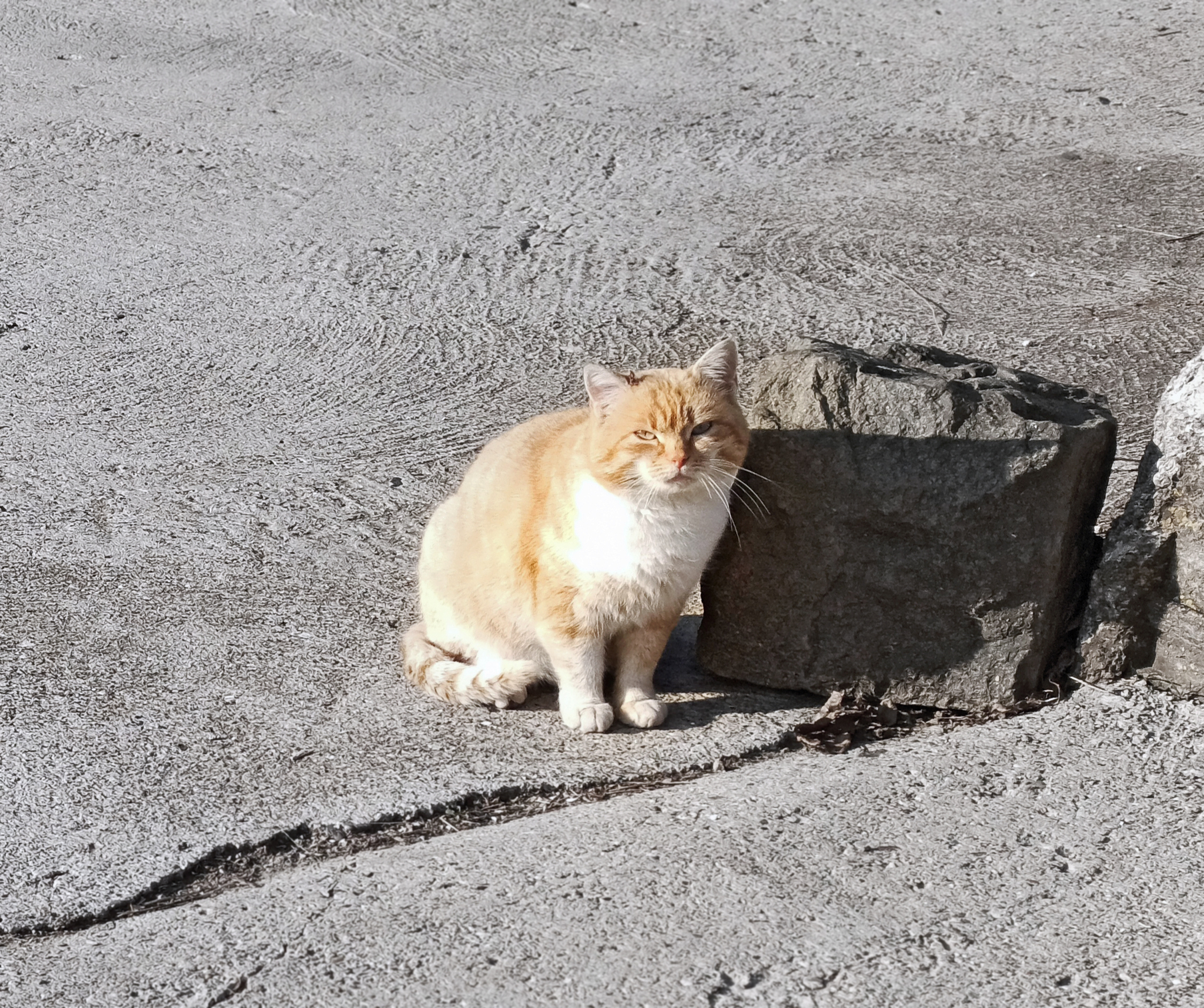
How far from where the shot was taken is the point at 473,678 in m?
3.72

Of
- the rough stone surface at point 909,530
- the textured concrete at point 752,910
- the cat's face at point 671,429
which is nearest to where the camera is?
the textured concrete at point 752,910

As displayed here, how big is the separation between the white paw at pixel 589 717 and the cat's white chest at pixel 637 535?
1.24 feet

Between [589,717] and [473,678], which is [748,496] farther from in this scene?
[473,678]

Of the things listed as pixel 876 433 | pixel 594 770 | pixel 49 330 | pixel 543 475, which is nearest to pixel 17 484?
pixel 49 330

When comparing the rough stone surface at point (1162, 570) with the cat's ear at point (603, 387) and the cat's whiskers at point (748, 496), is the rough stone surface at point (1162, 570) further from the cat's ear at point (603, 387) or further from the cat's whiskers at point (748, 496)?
the cat's ear at point (603, 387)

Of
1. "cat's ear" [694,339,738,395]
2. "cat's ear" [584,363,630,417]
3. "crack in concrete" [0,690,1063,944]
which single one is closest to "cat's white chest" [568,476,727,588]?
"cat's ear" [584,363,630,417]

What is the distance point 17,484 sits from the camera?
16.4ft

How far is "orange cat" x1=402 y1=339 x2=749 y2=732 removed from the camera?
3.42 m

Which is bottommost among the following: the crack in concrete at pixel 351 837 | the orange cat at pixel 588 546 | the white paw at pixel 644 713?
the crack in concrete at pixel 351 837

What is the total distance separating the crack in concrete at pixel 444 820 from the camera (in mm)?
2902

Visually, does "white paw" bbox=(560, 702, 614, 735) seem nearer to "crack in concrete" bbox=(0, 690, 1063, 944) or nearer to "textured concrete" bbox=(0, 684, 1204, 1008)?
"crack in concrete" bbox=(0, 690, 1063, 944)

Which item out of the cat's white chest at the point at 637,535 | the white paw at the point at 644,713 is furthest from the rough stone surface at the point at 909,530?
the white paw at the point at 644,713

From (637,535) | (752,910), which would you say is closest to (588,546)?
(637,535)

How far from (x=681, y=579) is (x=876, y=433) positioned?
0.64m
